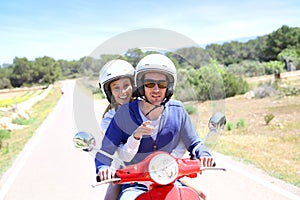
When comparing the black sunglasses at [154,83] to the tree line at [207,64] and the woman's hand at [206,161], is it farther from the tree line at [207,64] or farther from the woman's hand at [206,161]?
the woman's hand at [206,161]

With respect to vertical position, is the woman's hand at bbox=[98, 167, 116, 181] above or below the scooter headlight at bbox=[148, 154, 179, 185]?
below

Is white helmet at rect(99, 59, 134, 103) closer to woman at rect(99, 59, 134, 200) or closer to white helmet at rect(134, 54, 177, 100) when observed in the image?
woman at rect(99, 59, 134, 200)

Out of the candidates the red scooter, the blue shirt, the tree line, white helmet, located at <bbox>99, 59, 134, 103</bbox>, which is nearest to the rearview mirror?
the red scooter

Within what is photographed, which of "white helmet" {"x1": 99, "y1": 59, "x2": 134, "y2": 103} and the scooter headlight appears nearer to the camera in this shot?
the scooter headlight

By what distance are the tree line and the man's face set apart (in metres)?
0.13

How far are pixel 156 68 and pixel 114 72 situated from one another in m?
0.49

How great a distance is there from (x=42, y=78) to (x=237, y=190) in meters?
121

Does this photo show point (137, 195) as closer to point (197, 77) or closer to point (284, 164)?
point (197, 77)

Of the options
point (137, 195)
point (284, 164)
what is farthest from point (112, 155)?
point (284, 164)

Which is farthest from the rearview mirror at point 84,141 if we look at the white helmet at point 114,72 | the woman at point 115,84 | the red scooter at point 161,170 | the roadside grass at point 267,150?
the roadside grass at point 267,150

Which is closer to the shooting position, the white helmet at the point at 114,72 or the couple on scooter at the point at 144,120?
the couple on scooter at the point at 144,120

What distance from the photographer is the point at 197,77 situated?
261 centimetres

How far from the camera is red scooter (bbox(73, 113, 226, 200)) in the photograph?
241cm

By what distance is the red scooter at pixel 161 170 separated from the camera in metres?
2.41
